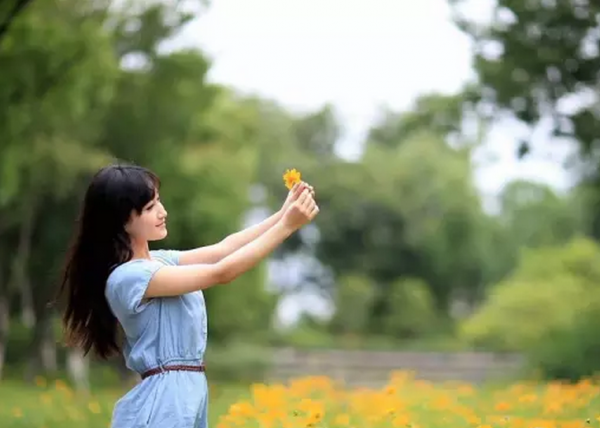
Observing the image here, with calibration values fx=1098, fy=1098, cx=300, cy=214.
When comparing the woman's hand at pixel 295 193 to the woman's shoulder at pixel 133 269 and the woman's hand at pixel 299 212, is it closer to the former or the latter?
the woman's hand at pixel 299 212

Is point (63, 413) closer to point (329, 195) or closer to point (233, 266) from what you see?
point (233, 266)

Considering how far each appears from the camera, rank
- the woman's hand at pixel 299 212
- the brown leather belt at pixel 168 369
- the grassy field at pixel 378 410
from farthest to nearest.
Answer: the grassy field at pixel 378 410 < the brown leather belt at pixel 168 369 < the woman's hand at pixel 299 212

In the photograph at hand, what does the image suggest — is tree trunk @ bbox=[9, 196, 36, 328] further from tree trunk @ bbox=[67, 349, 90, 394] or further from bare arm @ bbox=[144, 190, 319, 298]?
bare arm @ bbox=[144, 190, 319, 298]

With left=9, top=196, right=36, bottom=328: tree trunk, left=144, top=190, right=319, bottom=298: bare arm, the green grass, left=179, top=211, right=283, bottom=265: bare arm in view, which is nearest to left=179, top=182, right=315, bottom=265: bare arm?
left=179, top=211, right=283, bottom=265: bare arm

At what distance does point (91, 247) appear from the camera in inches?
134

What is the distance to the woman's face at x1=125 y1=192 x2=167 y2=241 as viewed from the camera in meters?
3.32

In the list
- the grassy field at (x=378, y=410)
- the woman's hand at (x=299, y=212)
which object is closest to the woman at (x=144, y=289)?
the woman's hand at (x=299, y=212)

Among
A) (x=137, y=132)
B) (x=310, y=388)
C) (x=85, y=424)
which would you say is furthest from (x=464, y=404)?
(x=137, y=132)

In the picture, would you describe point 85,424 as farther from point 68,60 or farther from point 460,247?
point 460,247

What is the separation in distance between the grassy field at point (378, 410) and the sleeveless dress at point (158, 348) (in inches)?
87.6

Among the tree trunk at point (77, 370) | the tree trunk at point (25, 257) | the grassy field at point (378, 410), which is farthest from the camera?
the tree trunk at point (25, 257)

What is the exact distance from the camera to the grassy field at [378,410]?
5.98 metres

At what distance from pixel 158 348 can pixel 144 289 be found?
7.5 inches

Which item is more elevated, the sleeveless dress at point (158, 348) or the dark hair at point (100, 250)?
the dark hair at point (100, 250)
